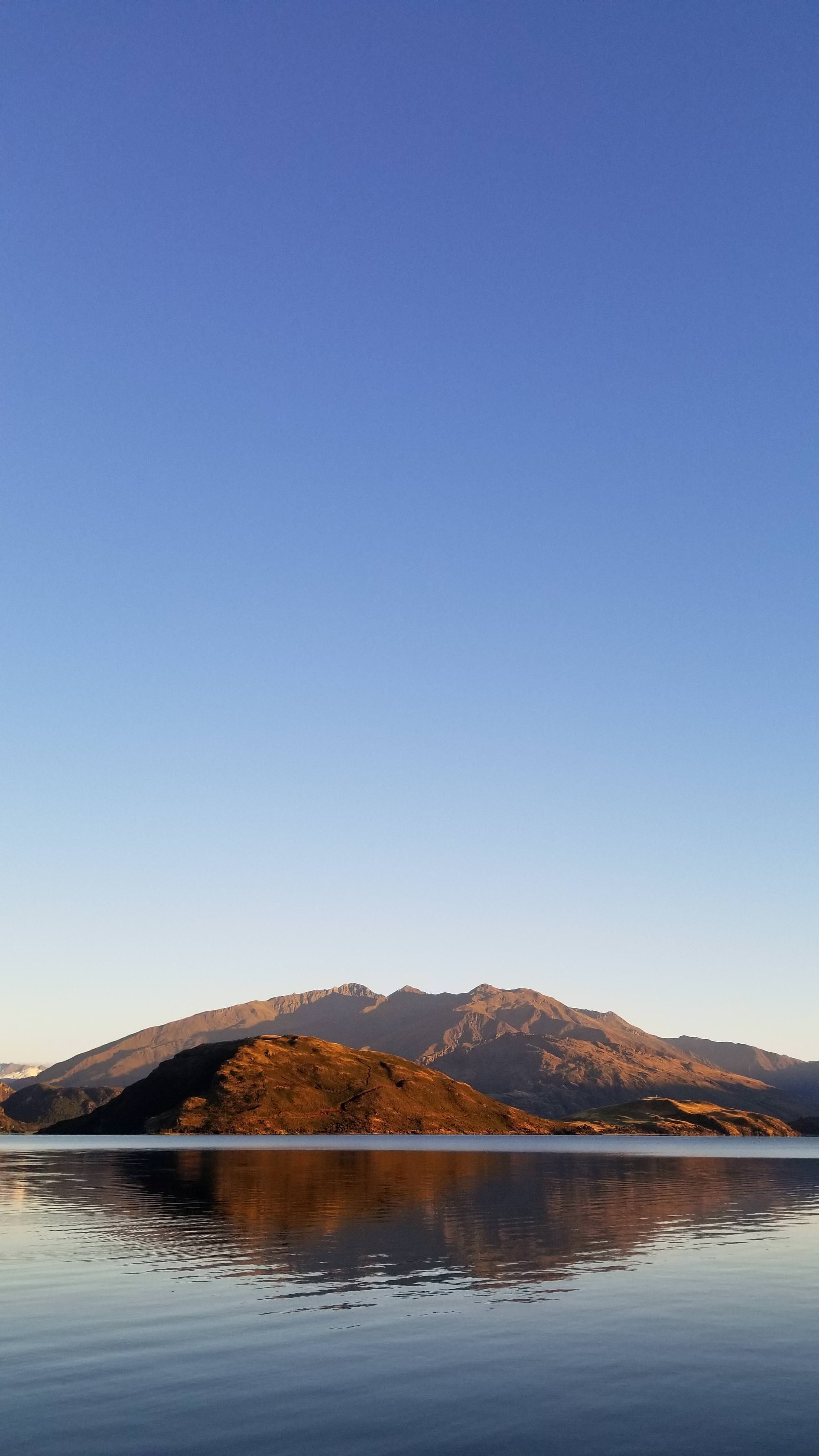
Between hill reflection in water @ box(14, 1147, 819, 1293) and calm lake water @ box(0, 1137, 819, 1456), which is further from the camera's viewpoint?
hill reflection in water @ box(14, 1147, 819, 1293)

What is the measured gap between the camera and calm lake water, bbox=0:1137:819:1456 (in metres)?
26.9

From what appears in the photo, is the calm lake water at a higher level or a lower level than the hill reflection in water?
higher

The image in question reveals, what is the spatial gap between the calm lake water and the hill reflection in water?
19.6 inches

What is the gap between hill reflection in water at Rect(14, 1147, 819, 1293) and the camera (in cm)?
5691

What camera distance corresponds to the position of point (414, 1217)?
278 feet

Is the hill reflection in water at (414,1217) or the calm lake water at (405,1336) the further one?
the hill reflection in water at (414,1217)

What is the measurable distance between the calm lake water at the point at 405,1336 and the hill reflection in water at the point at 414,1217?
0.50 m

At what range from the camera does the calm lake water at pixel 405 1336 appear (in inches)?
1057

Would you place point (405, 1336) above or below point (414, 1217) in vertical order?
above

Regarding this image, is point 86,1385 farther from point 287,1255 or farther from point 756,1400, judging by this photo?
point 287,1255

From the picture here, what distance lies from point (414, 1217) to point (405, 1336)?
49.6 meters

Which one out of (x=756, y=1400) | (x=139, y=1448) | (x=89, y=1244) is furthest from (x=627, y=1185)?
(x=139, y=1448)

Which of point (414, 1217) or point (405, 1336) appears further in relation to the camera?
point (414, 1217)

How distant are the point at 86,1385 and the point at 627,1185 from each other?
122 meters
